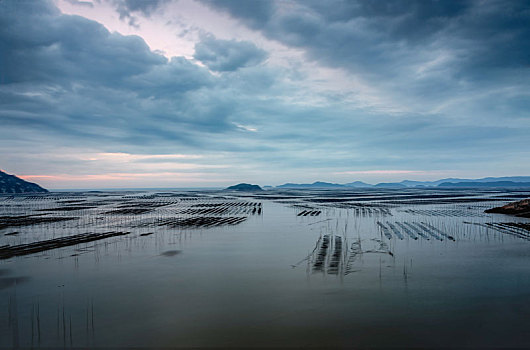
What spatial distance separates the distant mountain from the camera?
167 metres

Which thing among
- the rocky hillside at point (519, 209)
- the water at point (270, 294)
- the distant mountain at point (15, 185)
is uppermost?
the distant mountain at point (15, 185)

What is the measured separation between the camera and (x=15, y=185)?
173000mm

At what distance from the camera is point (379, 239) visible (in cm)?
2406

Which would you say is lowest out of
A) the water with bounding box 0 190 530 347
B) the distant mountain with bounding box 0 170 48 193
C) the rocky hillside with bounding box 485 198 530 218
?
the water with bounding box 0 190 530 347

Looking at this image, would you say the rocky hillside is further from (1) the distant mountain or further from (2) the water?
(1) the distant mountain

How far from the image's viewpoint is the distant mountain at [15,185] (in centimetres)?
16681

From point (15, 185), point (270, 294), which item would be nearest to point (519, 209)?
point (270, 294)

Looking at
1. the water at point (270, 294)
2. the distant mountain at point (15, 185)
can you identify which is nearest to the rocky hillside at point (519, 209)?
the water at point (270, 294)

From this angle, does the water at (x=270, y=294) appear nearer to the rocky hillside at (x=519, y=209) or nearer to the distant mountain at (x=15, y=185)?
the rocky hillside at (x=519, y=209)

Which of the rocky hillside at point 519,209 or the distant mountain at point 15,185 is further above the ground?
the distant mountain at point 15,185

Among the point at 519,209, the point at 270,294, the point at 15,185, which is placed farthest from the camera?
the point at 15,185

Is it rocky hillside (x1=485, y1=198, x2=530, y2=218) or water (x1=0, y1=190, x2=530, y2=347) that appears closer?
water (x1=0, y1=190, x2=530, y2=347)

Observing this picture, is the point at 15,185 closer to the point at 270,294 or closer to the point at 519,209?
the point at 270,294

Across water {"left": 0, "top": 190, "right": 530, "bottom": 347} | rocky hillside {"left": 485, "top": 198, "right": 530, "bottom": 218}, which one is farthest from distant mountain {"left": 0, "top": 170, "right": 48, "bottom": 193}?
rocky hillside {"left": 485, "top": 198, "right": 530, "bottom": 218}
